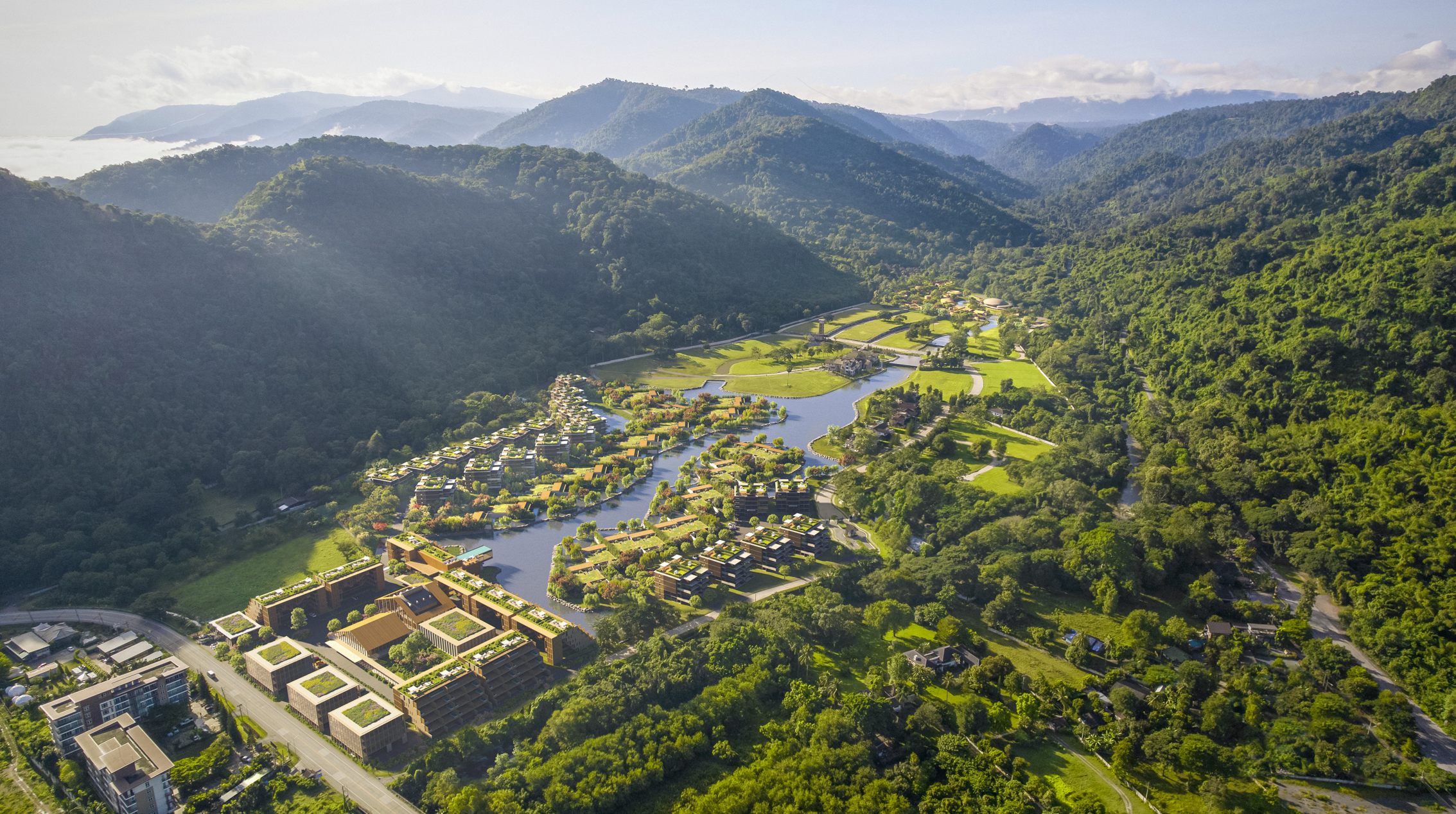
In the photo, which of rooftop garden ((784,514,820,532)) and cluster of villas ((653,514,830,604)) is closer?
cluster of villas ((653,514,830,604))

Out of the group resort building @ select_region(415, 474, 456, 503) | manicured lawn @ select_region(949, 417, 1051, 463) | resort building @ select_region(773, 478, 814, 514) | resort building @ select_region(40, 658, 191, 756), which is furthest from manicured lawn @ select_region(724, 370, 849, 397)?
resort building @ select_region(40, 658, 191, 756)

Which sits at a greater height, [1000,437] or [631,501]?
[1000,437]

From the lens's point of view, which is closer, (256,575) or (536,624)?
(536,624)

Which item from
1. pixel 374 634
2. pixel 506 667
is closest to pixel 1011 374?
pixel 506 667

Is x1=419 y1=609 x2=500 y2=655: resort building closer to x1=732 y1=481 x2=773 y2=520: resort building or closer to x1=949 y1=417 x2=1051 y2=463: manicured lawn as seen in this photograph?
x1=732 y1=481 x2=773 y2=520: resort building

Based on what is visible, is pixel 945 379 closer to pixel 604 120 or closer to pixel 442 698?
pixel 442 698

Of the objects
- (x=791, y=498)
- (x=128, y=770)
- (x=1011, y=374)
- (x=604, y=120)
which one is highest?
(x=604, y=120)

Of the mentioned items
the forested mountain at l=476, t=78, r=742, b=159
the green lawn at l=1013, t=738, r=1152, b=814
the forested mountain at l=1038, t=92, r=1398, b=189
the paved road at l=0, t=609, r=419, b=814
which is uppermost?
the forested mountain at l=476, t=78, r=742, b=159
